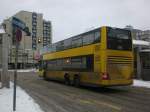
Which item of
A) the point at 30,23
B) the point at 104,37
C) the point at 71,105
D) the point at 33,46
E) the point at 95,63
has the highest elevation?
the point at 30,23

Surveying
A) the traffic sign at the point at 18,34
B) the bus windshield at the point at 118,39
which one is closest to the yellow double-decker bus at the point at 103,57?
the bus windshield at the point at 118,39

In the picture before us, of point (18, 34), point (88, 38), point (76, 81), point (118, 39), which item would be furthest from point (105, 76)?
point (18, 34)

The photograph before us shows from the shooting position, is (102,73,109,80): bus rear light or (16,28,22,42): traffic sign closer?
(16,28,22,42): traffic sign

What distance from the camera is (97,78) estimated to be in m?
18.9

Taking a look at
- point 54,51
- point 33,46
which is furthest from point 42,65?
point 33,46

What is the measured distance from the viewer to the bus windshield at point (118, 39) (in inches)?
738

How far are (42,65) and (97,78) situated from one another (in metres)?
16.1

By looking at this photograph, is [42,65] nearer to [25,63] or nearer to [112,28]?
[112,28]

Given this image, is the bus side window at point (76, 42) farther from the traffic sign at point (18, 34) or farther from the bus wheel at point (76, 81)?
the traffic sign at point (18, 34)

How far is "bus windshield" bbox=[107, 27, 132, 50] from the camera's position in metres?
18.7

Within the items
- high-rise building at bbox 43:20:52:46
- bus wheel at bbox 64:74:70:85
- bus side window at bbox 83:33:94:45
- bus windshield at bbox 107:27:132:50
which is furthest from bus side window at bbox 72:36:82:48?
high-rise building at bbox 43:20:52:46

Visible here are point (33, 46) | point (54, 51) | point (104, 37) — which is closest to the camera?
point (104, 37)

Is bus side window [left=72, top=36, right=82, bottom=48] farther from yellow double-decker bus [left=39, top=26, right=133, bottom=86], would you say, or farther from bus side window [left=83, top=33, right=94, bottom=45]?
bus side window [left=83, top=33, right=94, bottom=45]

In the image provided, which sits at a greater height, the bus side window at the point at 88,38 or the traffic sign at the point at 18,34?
the bus side window at the point at 88,38
